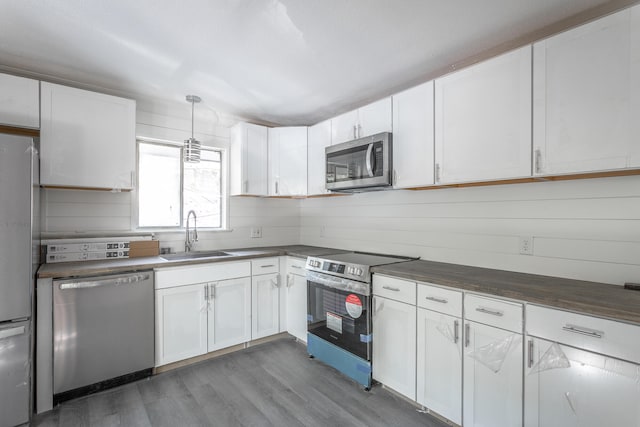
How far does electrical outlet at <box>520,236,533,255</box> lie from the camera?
6.63 feet

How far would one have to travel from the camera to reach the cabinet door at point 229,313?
279 cm

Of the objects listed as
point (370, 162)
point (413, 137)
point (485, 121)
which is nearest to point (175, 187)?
point (370, 162)

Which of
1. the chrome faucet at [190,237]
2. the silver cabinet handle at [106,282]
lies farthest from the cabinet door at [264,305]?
the silver cabinet handle at [106,282]

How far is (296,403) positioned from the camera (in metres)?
2.16

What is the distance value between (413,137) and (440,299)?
121 cm

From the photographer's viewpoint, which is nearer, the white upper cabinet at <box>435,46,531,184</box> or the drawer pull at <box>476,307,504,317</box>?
the drawer pull at <box>476,307,504,317</box>

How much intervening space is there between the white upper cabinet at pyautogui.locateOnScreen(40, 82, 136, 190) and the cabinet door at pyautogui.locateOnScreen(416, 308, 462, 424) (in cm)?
Result: 264

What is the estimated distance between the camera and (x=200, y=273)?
2711mm

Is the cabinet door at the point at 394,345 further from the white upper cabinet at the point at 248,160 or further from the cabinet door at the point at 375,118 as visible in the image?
the white upper cabinet at the point at 248,160

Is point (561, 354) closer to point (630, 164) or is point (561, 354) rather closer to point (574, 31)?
point (630, 164)

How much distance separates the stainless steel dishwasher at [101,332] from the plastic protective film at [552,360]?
2629mm

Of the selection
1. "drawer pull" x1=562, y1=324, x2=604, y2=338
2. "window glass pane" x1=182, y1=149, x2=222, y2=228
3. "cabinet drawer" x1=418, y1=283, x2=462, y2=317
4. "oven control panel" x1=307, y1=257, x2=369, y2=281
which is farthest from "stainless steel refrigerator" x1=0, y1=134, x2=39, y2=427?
"drawer pull" x1=562, y1=324, x2=604, y2=338

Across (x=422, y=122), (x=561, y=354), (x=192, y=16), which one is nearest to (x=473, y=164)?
(x=422, y=122)

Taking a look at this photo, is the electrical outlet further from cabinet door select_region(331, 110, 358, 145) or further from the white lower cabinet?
the white lower cabinet
